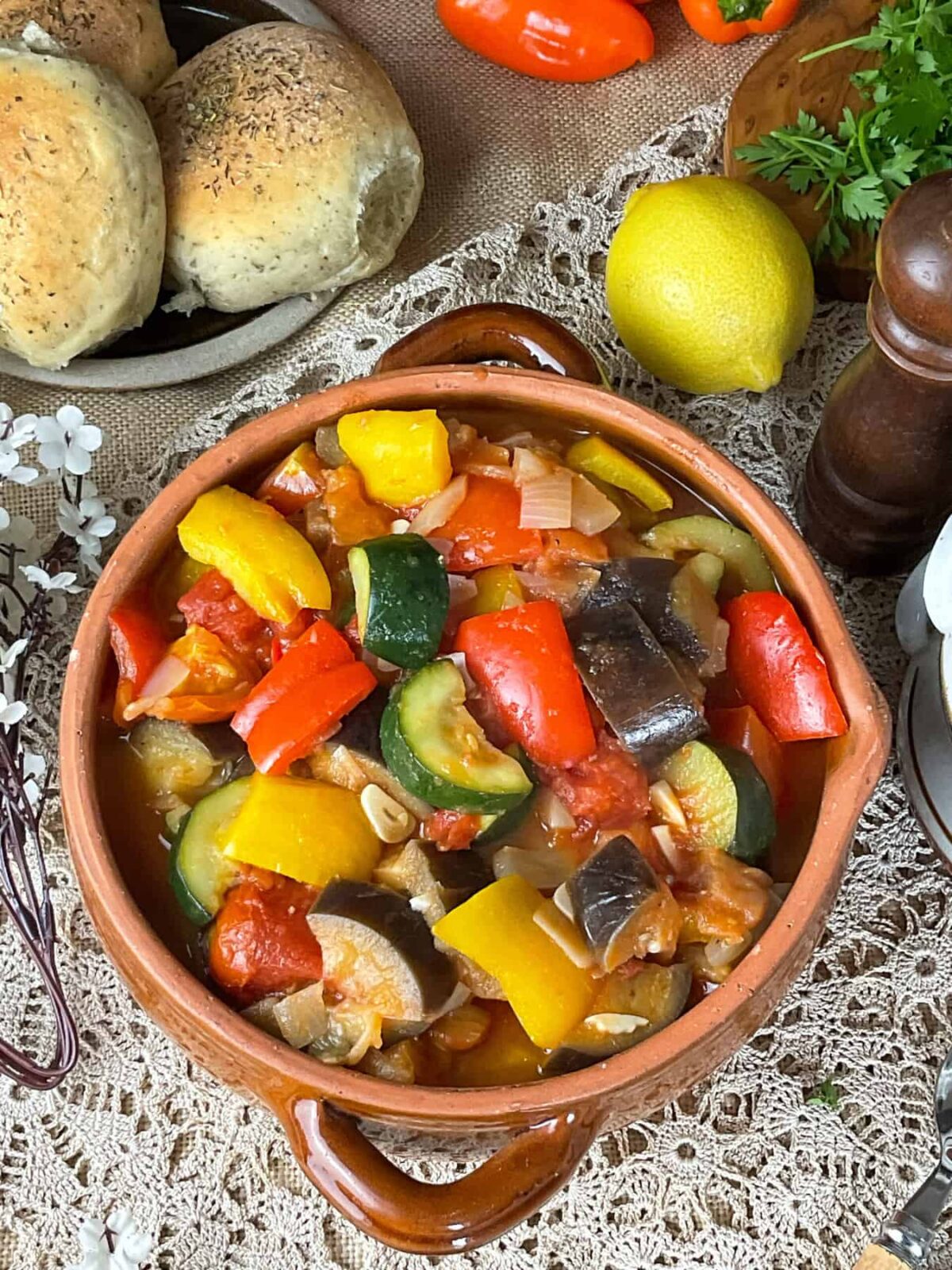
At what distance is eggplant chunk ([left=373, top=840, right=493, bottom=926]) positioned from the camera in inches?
63.4

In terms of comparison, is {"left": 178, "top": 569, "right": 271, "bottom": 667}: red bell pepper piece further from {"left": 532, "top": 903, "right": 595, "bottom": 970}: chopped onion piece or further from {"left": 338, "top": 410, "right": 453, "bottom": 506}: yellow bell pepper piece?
{"left": 532, "top": 903, "right": 595, "bottom": 970}: chopped onion piece

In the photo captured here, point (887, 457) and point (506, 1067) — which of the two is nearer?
point (506, 1067)

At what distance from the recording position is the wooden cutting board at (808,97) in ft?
7.64

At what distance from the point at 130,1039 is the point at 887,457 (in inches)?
57.7

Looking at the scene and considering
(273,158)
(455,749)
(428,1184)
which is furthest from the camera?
(273,158)

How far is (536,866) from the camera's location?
168cm

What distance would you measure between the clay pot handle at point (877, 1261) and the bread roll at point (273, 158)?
180 centimetres

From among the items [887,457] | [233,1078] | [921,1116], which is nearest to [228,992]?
[233,1078]

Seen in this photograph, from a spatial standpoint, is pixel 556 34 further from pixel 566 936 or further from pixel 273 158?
pixel 566 936

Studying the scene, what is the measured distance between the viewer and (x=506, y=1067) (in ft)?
5.36

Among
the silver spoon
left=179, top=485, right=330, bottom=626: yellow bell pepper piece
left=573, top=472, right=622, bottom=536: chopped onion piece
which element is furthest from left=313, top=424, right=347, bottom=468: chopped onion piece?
the silver spoon

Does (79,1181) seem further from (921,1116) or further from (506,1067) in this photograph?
(921,1116)

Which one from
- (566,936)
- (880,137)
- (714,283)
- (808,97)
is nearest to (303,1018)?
(566,936)

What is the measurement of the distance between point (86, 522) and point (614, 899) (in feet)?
3.67
